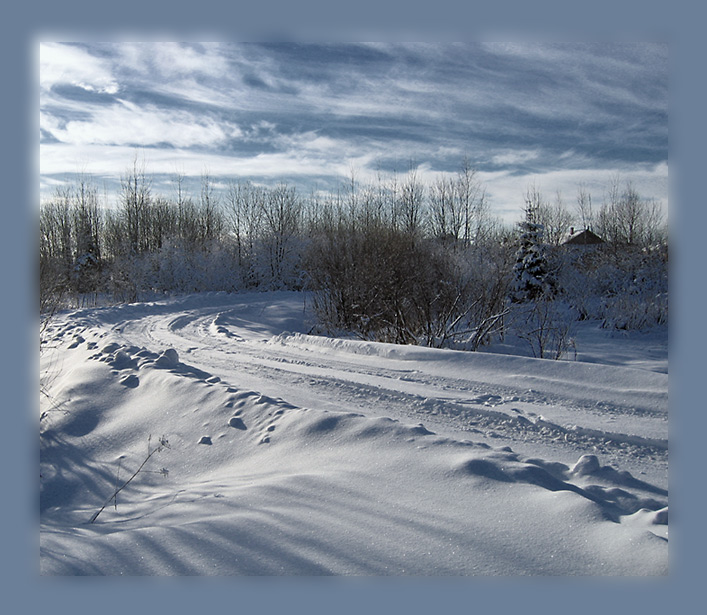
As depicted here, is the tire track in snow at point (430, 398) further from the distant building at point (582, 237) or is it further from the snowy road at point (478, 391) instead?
the distant building at point (582, 237)

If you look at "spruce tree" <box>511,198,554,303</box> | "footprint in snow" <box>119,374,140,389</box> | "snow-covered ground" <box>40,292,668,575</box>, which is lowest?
"snow-covered ground" <box>40,292,668,575</box>

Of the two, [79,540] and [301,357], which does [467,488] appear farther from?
[301,357]

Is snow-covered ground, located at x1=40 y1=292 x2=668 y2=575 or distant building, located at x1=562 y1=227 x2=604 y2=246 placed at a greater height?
distant building, located at x1=562 y1=227 x2=604 y2=246

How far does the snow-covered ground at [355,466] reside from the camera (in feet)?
7.52

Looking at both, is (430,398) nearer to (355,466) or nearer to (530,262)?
(355,466)

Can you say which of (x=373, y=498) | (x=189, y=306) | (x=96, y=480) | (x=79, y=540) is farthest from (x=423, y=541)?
(x=189, y=306)

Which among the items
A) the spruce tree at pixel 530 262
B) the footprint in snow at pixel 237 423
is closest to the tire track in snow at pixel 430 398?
the footprint in snow at pixel 237 423

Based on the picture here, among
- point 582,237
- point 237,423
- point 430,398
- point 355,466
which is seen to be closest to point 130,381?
point 237,423

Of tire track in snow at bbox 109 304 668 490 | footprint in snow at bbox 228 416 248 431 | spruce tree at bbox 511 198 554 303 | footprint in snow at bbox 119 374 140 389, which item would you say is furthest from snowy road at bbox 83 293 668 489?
spruce tree at bbox 511 198 554 303

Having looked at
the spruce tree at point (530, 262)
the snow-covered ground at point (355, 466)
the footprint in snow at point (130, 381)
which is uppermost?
the spruce tree at point (530, 262)

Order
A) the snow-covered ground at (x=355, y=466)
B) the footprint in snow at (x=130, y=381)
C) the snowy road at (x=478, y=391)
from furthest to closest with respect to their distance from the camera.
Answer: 1. the footprint in snow at (x=130, y=381)
2. the snowy road at (x=478, y=391)
3. the snow-covered ground at (x=355, y=466)

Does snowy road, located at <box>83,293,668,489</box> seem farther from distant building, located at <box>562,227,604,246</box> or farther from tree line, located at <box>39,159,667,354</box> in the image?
distant building, located at <box>562,227,604,246</box>

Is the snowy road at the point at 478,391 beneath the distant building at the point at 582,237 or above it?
beneath

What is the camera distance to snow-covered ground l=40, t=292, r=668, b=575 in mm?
2293
